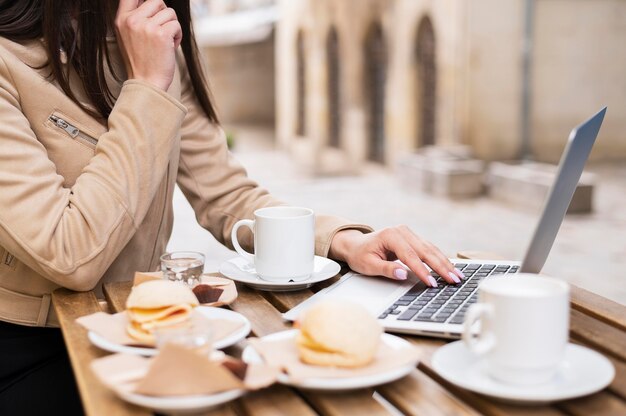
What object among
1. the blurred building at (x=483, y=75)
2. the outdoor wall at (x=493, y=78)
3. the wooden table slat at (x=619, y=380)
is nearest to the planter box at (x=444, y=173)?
the outdoor wall at (x=493, y=78)

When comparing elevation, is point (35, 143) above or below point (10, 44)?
below

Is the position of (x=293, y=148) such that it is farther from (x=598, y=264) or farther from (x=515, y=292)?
(x=515, y=292)

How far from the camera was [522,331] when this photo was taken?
958mm

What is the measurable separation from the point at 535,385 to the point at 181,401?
392 mm

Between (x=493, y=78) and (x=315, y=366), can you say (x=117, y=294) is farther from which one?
(x=493, y=78)

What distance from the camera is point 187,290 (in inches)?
47.5

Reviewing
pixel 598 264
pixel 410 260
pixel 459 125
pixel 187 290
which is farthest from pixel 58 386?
pixel 459 125

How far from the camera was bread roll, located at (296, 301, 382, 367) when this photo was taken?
1020mm

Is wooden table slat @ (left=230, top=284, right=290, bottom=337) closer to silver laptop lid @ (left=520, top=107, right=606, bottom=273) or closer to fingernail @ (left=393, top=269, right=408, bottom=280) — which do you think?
fingernail @ (left=393, top=269, right=408, bottom=280)

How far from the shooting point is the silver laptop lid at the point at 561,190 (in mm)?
1126

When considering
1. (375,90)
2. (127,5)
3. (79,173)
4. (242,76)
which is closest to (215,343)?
(79,173)

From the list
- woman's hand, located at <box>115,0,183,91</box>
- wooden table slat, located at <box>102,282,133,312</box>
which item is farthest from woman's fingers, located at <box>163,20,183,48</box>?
wooden table slat, located at <box>102,282,133,312</box>

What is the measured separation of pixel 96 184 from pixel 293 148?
14933 millimetres

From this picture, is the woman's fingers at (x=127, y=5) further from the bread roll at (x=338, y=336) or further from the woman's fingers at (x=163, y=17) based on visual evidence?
the bread roll at (x=338, y=336)
